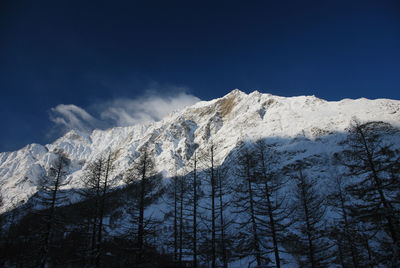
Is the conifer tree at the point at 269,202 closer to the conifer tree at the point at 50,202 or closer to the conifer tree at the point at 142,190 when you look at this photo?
the conifer tree at the point at 142,190

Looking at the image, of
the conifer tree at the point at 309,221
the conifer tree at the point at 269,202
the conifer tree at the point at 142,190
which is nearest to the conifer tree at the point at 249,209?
the conifer tree at the point at 269,202

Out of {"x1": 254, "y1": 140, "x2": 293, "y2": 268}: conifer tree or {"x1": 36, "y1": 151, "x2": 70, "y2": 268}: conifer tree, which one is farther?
{"x1": 36, "y1": 151, "x2": 70, "y2": 268}: conifer tree

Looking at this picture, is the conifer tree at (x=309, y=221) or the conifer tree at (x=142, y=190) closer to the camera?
the conifer tree at (x=142, y=190)

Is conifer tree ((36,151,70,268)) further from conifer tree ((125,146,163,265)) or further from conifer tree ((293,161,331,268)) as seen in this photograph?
conifer tree ((293,161,331,268))

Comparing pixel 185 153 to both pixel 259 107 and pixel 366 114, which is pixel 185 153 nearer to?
pixel 259 107

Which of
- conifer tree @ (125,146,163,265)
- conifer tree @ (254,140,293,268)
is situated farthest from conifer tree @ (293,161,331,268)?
conifer tree @ (125,146,163,265)

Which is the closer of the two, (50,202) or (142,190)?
(142,190)

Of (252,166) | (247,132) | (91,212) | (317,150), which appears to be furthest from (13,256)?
(247,132)

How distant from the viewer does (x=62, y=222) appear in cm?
1681

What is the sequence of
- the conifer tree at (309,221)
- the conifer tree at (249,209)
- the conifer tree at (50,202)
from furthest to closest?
the conifer tree at (50,202), the conifer tree at (309,221), the conifer tree at (249,209)

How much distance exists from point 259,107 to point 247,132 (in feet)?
93.2

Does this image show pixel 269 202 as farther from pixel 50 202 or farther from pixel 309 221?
pixel 50 202

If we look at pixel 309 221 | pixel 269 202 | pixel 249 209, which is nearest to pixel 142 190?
pixel 249 209

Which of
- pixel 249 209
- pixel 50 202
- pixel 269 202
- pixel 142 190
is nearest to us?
pixel 269 202
